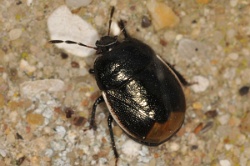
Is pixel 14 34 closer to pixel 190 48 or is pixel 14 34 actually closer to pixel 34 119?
pixel 34 119

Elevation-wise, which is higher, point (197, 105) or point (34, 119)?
point (34, 119)

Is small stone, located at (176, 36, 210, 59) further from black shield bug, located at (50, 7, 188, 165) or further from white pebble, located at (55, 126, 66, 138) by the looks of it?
white pebble, located at (55, 126, 66, 138)

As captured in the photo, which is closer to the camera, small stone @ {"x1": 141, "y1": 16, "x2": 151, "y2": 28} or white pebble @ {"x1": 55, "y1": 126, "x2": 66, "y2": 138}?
white pebble @ {"x1": 55, "y1": 126, "x2": 66, "y2": 138}

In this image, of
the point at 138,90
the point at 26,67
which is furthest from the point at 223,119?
the point at 26,67

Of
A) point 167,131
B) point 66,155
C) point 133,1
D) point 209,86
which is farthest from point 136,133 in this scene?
point 133,1

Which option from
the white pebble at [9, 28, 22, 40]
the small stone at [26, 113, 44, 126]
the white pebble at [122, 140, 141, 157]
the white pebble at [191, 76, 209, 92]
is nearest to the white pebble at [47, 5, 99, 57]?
the white pebble at [9, 28, 22, 40]

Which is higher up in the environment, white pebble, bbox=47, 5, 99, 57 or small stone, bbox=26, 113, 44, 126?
white pebble, bbox=47, 5, 99, 57
